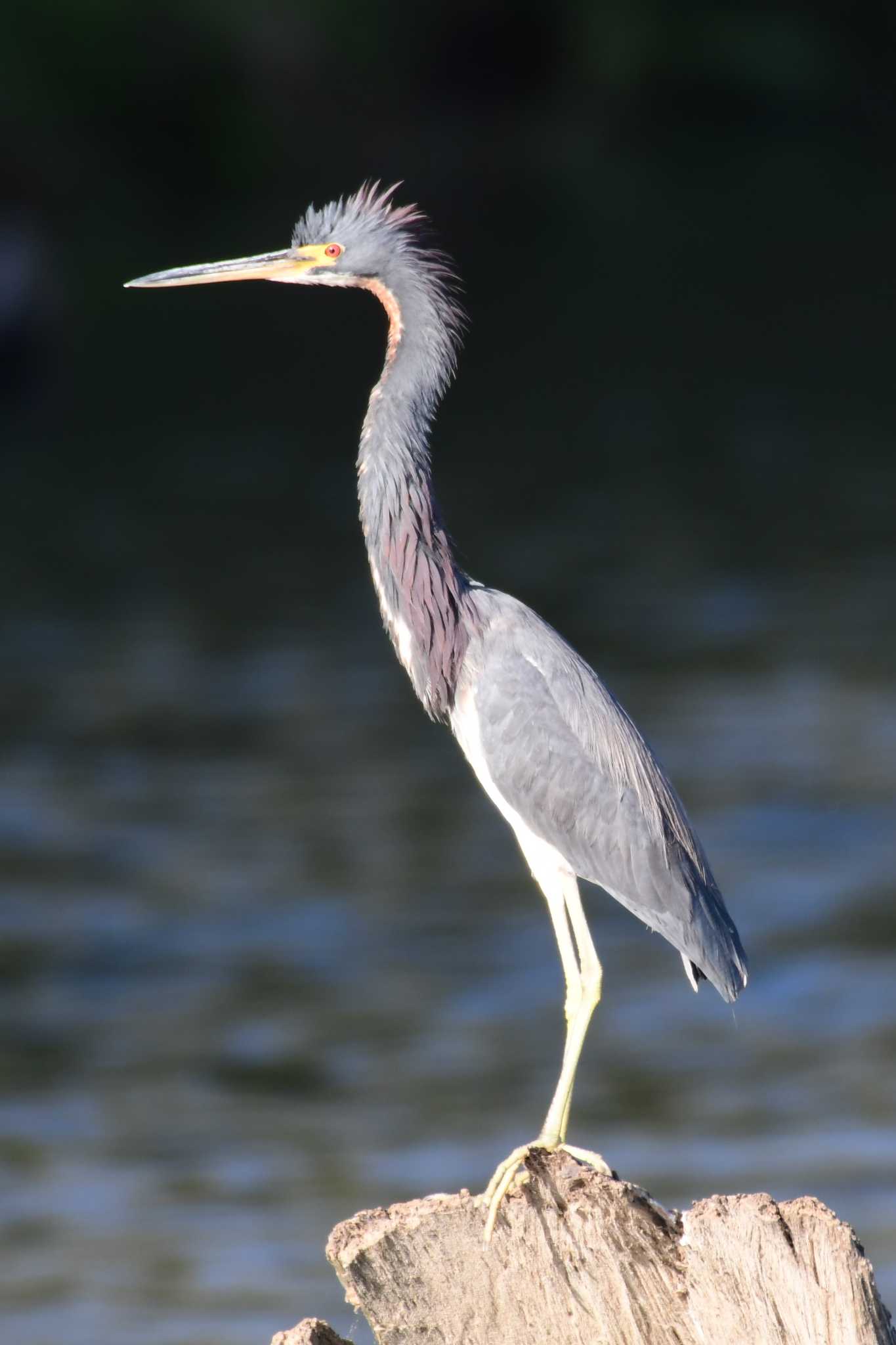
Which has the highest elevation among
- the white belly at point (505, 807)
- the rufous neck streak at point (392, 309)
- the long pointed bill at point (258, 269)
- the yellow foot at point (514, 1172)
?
the long pointed bill at point (258, 269)

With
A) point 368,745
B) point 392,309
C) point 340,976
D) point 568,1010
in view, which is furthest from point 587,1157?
point 368,745

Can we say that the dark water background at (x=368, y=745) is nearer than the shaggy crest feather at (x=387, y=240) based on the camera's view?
No

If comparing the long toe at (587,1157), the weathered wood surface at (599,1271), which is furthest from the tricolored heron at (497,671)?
the weathered wood surface at (599,1271)

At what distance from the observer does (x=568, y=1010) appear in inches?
209

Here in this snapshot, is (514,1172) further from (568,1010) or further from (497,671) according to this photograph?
(497,671)

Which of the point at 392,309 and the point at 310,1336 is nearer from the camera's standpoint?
the point at 310,1336

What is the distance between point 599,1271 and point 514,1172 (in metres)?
0.30

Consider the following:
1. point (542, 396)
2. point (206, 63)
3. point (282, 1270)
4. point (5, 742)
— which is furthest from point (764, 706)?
point (206, 63)

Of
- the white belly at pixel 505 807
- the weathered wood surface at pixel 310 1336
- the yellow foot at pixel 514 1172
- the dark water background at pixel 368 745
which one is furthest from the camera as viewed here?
the dark water background at pixel 368 745

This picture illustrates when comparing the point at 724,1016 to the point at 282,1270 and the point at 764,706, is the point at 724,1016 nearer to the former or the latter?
Answer: the point at 282,1270

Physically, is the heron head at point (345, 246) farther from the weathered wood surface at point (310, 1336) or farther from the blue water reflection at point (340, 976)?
the blue water reflection at point (340, 976)

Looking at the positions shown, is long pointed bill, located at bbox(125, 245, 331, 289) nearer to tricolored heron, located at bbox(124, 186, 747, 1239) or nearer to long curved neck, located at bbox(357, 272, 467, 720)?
tricolored heron, located at bbox(124, 186, 747, 1239)

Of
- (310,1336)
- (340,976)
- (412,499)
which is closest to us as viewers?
(310,1336)

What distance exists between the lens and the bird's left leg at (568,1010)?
459 centimetres
